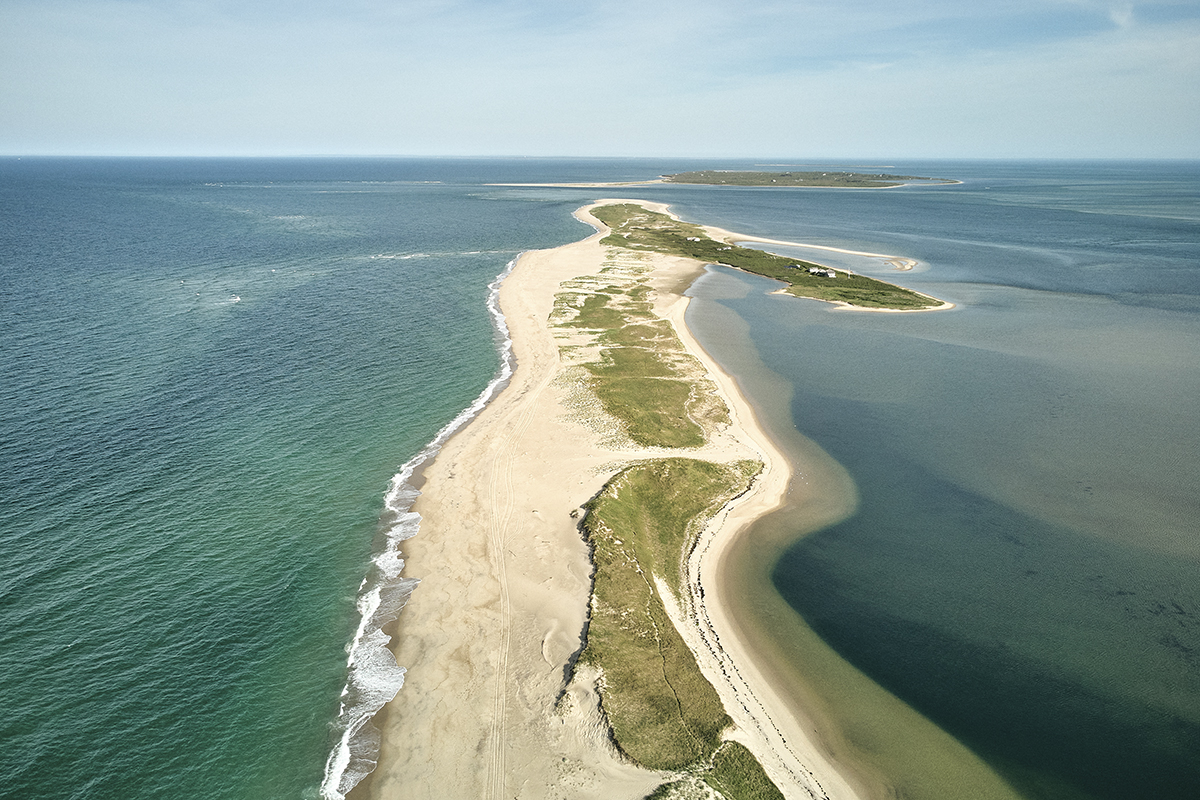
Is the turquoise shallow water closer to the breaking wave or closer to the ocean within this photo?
the ocean

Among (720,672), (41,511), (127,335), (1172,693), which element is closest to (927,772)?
(720,672)

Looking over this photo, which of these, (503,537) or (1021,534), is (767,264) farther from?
(503,537)

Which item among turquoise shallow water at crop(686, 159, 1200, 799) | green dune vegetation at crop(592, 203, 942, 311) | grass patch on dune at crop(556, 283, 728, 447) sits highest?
green dune vegetation at crop(592, 203, 942, 311)

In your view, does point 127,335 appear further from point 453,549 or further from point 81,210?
point 81,210

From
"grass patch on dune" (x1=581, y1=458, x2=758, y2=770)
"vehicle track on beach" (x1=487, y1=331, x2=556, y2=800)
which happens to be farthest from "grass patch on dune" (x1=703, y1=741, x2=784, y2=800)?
"vehicle track on beach" (x1=487, y1=331, x2=556, y2=800)

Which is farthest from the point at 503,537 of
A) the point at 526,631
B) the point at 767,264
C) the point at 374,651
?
the point at 767,264

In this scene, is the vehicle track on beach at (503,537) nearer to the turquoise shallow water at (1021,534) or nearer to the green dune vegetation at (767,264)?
the turquoise shallow water at (1021,534)

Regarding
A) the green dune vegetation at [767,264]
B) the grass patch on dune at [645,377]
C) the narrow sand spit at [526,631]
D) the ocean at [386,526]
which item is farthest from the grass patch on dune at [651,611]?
the green dune vegetation at [767,264]
